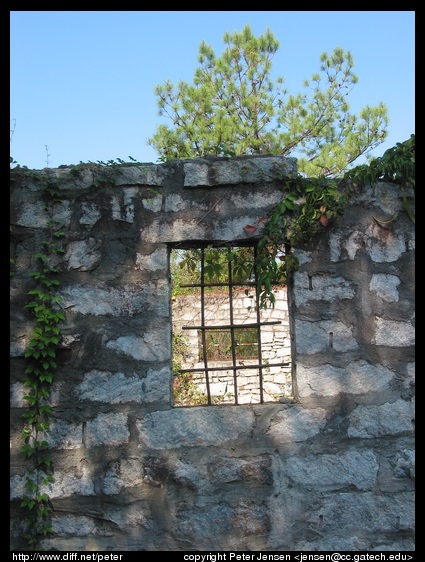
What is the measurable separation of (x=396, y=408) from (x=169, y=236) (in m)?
1.37

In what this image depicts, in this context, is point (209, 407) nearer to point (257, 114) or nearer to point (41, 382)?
point (41, 382)

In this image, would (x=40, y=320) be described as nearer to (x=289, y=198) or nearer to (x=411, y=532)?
(x=289, y=198)

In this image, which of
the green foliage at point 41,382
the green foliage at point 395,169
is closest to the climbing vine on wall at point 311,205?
the green foliage at point 395,169

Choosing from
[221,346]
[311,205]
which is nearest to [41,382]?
[311,205]

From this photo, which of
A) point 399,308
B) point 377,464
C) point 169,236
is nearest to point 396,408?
point 377,464

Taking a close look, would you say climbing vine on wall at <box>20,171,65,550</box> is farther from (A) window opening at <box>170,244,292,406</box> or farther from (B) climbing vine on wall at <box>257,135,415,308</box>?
(A) window opening at <box>170,244,292,406</box>

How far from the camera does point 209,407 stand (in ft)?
8.75

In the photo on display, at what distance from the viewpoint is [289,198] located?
278 cm

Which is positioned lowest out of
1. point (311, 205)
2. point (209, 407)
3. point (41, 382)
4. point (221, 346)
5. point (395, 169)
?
point (221, 346)

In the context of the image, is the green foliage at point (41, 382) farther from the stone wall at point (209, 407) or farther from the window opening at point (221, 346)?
the window opening at point (221, 346)

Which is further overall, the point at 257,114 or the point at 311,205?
the point at 257,114

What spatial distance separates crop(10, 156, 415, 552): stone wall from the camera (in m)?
2.61

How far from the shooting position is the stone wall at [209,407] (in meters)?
2.61

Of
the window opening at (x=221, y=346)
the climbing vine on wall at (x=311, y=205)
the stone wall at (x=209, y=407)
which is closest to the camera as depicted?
the stone wall at (x=209, y=407)
